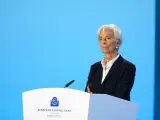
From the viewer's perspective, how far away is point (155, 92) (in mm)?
2799

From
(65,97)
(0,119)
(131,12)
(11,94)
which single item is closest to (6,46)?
(11,94)

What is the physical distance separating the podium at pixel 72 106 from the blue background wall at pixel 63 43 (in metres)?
1.42

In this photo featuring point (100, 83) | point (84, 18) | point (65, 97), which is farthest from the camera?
point (84, 18)

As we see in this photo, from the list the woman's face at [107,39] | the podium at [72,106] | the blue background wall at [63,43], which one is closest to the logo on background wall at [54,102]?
the podium at [72,106]

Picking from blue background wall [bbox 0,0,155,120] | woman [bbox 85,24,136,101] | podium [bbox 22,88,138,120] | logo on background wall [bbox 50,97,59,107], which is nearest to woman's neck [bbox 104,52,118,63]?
woman [bbox 85,24,136,101]

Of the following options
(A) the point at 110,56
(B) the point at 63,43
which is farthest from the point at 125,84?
(B) the point at 63,43

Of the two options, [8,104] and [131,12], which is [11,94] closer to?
[8,104]

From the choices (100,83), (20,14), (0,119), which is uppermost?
(20,14)

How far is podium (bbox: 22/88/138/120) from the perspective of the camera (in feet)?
4.40

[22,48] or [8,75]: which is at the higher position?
[22,48]

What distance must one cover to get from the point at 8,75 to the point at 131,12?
1.42 m

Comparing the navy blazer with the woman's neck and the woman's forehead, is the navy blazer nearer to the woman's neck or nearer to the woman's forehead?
the woman's neck

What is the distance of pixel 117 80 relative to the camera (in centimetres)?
186

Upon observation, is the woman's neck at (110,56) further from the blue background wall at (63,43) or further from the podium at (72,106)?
the blue background wall at (63,43)
